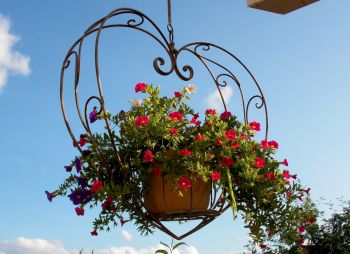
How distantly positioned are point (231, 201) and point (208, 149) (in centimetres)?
29

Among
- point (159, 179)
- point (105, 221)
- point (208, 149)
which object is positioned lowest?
point (105, 221)

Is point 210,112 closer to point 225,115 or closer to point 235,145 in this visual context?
point 225,115

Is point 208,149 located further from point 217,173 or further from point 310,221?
point 310,221

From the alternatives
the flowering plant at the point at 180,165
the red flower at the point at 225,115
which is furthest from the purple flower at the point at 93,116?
the red flower at the point at 225,115

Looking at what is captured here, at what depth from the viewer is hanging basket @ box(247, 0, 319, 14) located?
257 cm

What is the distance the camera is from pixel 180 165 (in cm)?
234

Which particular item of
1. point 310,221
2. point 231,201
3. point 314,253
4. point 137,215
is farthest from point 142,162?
point 314,253

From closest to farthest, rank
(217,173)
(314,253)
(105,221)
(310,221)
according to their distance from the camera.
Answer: (217,173) < (105,221) < (310,221) < (314,253)

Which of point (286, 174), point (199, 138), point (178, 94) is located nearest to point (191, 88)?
point (178, 94)

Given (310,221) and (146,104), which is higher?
(146,104)

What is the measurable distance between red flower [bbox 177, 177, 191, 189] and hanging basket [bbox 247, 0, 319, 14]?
998 mm

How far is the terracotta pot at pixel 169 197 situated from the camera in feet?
7.82

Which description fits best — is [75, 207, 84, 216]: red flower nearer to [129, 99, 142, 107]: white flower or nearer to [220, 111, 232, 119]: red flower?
[129, 99, 142, 107]: white flower

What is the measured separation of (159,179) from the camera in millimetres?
2402
